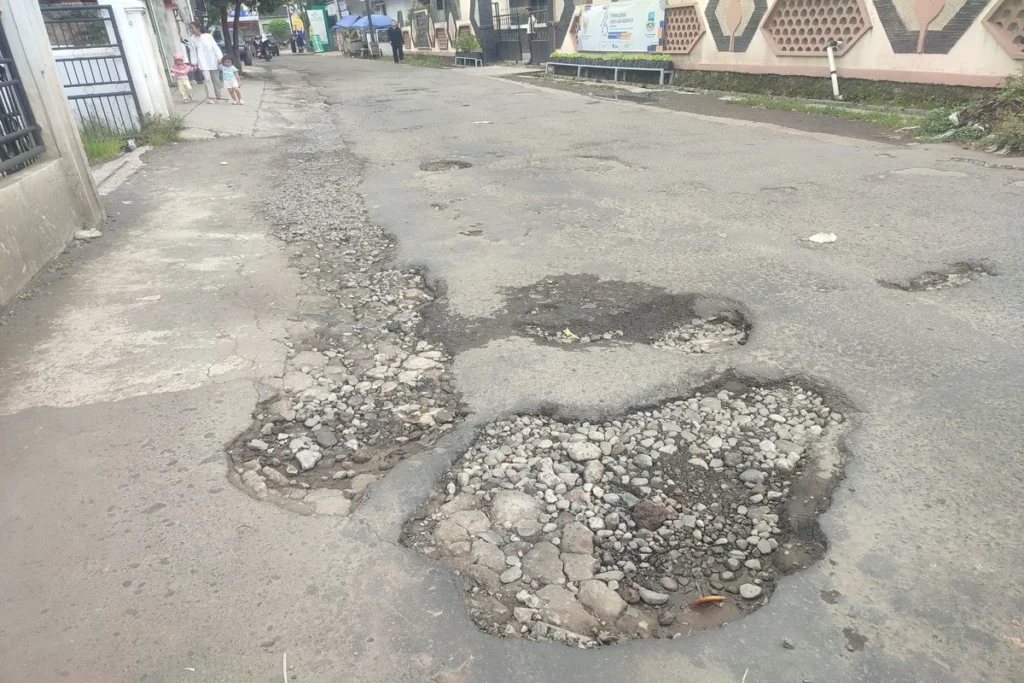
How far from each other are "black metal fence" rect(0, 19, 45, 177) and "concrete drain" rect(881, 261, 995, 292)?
6300 millimetres

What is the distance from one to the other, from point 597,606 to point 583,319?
→ 205 centimetres

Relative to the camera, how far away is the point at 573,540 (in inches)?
87.4

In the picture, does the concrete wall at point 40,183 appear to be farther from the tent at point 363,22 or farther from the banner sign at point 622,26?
the tent at point 363,22

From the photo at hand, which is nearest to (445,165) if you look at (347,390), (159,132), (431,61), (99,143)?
(99,143)

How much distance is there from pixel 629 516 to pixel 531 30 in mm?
22120

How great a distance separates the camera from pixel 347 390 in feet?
10.6

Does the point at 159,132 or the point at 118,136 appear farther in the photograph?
the point at 159,132

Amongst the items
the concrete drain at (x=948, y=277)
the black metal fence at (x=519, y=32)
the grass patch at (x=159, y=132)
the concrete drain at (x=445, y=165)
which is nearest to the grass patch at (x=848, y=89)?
the concrete drain at (x=948, y=277)

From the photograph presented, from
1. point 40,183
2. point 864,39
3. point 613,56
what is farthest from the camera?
point 613,56

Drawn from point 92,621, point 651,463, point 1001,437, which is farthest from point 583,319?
point 92,621

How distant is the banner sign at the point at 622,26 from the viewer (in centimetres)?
1524

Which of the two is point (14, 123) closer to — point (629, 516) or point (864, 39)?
point (629, 516)

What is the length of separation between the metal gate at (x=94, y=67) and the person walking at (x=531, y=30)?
14.5 meters

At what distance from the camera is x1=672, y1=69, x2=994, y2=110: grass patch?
9469 millimetres
